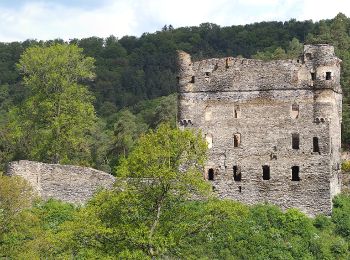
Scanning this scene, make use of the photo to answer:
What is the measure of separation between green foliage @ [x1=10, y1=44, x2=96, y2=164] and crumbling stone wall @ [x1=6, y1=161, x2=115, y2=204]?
695 centimetres

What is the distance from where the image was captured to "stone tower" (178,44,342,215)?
124 feet

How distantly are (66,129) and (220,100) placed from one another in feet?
40.1

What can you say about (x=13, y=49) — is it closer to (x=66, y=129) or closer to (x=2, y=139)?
(x=2, y=139)

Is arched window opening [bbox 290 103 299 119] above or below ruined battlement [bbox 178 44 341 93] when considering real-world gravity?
below

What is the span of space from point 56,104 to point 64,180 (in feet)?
28.7

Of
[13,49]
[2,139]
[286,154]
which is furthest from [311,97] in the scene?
[13,49]

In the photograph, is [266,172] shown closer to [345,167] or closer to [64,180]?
[345,167]

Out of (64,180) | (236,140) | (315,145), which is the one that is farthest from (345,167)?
(64,180)

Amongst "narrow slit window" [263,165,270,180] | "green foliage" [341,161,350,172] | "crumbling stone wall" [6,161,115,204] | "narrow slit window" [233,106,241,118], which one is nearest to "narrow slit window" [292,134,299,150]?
"narrow slit window" [263,165,270,180]

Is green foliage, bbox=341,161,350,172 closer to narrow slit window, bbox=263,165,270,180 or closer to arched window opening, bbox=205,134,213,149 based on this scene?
narrow slit window, bbox=263,165,270,180

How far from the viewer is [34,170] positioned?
39.3 m

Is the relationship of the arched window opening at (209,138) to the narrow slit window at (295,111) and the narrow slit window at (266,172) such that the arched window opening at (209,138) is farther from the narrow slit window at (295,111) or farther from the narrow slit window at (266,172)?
the narrow slit window at (295,111)

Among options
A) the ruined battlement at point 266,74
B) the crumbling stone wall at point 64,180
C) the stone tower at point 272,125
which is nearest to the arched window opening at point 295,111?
the stone tower at point 272,125

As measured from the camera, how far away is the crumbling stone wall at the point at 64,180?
3916 cm
